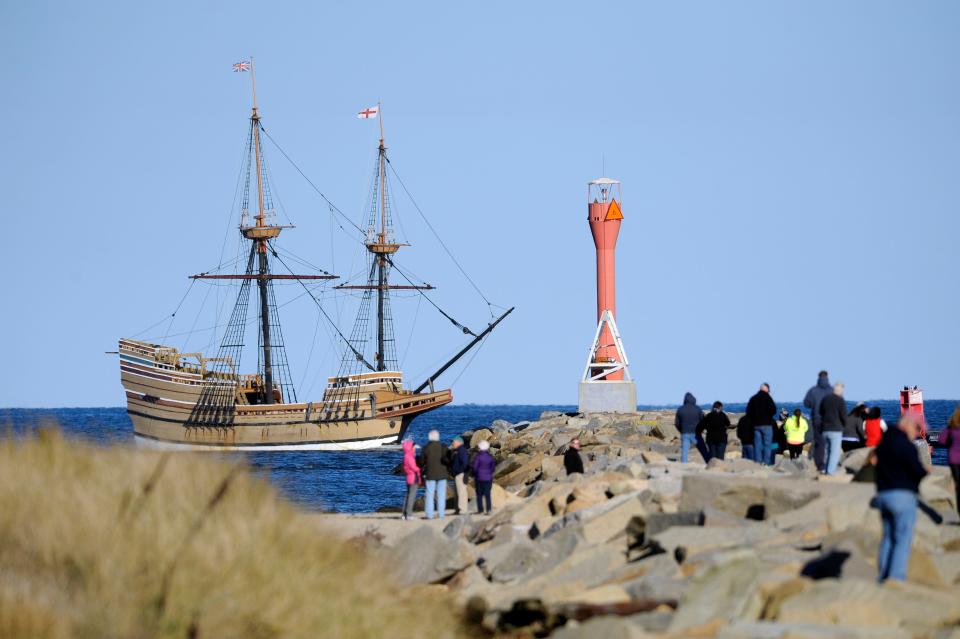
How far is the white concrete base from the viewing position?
55.0 metres

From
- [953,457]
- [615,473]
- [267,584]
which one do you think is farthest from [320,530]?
[615,473]

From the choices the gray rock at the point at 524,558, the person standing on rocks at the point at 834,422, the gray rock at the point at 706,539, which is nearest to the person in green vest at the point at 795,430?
the person standing on rocks at the point at 834,422

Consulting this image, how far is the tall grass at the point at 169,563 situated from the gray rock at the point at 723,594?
78.0 inches

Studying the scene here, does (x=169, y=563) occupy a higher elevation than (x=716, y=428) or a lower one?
lower

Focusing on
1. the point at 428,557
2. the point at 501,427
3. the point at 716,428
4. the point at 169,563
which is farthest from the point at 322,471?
the point at 169,563

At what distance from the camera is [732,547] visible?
12.1 metres

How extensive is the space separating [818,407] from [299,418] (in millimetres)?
55508

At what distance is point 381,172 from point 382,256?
5.18 meters

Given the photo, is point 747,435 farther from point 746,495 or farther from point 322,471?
point 322,471

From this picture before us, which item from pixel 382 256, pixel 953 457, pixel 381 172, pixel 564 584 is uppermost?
pixel 381 172

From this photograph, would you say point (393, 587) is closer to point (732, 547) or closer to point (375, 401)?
point (732, 547)

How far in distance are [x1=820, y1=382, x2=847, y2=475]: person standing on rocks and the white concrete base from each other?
114 ft

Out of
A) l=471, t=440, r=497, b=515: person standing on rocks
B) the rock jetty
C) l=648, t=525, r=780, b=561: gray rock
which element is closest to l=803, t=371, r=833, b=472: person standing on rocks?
the rock jetty

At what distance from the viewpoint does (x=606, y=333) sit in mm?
55656
